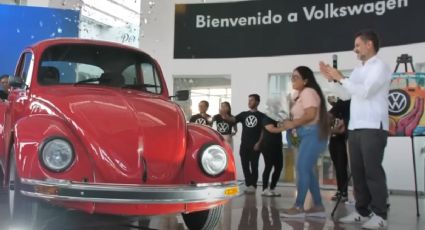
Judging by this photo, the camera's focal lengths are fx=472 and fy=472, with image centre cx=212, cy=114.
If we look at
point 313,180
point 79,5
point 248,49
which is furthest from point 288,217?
point 79,5

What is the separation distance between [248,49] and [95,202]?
7639 millimetres

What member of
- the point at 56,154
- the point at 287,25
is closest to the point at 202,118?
the point at 287,25

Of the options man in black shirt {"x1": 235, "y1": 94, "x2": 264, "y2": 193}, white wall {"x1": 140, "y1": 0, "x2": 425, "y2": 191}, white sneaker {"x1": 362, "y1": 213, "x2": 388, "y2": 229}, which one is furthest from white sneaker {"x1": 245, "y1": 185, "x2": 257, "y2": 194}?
white sneaker {"x1": 362, "y1": 213, "x2": 388, "y2": 229}

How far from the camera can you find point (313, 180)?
15.3 ft

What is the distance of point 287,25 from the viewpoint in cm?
965

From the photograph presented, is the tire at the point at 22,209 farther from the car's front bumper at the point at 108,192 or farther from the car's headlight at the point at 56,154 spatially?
the car's headlight at the point at 56,154

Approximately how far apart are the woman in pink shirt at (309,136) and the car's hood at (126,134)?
1575 millimetres

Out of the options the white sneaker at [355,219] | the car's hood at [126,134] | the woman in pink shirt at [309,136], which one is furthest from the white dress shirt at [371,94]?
the car's hood at [126,134]

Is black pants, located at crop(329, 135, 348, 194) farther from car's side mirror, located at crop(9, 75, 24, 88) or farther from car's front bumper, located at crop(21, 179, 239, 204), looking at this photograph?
car's side mirror, located at crop(9, 75, 24, 88)

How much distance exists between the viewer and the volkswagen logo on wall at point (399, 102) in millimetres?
5172

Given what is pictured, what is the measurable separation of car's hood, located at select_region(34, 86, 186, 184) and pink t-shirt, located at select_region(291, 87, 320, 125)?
1599 mm

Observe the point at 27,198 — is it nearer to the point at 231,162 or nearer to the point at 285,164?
the point at 231,162

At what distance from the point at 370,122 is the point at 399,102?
4.13 ft

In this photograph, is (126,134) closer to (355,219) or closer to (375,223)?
(375,223)
